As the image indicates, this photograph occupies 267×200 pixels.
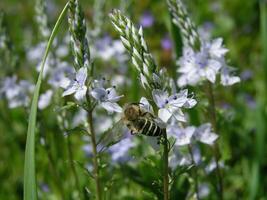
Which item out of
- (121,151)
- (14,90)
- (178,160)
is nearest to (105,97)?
(178,160)

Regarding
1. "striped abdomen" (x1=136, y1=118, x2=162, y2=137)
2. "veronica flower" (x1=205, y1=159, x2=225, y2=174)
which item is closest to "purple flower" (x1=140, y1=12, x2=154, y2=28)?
"veronica flower" (x1=205, y1=159, x2=225, y2=174)

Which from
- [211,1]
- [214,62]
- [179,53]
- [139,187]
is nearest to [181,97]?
[214,62]

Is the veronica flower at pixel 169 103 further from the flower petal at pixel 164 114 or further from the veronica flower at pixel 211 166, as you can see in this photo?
the veronica flower at pixel 211 166

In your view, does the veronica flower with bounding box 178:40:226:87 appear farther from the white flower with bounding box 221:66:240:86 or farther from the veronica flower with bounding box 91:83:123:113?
the veronica flower with bounding box 91:83:123:113

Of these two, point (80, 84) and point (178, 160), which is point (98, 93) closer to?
point (80, 84)

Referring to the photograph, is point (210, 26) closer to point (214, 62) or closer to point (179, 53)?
point (179, 53)

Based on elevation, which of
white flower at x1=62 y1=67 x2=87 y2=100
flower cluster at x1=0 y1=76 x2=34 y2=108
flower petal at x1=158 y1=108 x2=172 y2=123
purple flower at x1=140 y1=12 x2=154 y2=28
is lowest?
flower petal at x1=158 y1=108 x2=172 y2=123

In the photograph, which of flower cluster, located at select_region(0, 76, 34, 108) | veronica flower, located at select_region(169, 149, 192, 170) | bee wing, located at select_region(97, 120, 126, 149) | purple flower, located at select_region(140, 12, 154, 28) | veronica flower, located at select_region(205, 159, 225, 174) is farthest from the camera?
purple flower, located at select_region(140, 12, 154, 28)

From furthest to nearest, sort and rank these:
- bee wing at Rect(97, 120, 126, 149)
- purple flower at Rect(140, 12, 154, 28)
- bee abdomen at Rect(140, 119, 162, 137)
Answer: purple flower at Rect(140, 12, 154, 28) < bee wing at Rect(97, 120, 126, 149) < bee abdomen at Rect(140, 119, 162, 137)

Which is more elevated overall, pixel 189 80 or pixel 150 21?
pixel 150 21

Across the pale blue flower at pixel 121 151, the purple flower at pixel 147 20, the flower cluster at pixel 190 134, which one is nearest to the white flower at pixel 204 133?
the flower cluster at pixel 190 134
